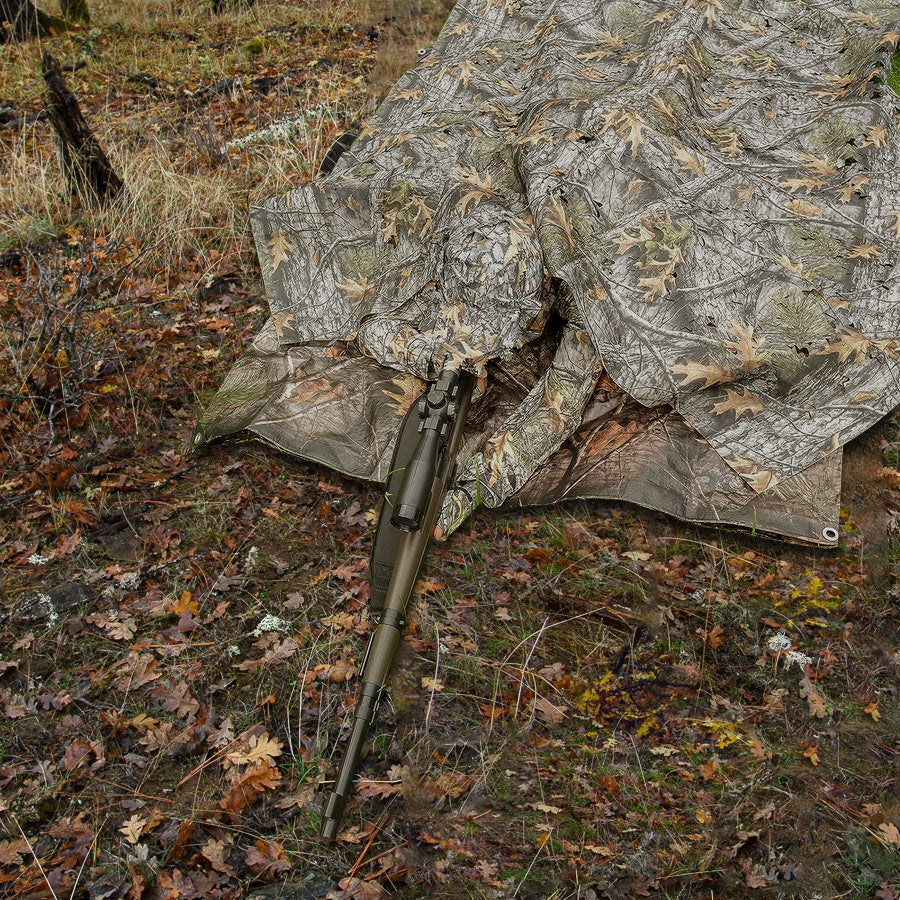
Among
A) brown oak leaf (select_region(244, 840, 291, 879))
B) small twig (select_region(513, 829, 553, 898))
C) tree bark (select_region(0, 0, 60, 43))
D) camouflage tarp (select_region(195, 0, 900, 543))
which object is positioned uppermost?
tree bark (select_region(0, 0, 60, 43))

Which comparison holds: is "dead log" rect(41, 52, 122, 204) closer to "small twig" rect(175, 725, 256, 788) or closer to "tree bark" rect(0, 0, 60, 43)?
"tree bark" rect(0, 0, 60, 43)

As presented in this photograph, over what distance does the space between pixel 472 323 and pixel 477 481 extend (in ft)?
2.58

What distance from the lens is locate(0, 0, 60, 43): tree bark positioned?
9.85 m

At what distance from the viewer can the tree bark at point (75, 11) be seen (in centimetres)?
1070

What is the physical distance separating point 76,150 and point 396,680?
508cm

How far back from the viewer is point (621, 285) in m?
4.07

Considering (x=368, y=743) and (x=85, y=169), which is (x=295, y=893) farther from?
(x=85, y=169)

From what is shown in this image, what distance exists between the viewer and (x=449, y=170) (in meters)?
4.77

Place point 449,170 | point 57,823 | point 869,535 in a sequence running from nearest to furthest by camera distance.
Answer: point 57,823, point 869,535, point 449,170

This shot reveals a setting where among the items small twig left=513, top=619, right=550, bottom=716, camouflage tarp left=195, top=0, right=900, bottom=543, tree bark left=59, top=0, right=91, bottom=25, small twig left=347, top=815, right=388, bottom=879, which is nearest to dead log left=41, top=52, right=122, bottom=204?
camouflage tarp left=195, top=0, right=900, bottom=543

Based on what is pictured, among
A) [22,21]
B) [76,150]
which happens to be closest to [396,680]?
[76,150]

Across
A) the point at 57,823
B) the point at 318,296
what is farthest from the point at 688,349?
the point at 57,823

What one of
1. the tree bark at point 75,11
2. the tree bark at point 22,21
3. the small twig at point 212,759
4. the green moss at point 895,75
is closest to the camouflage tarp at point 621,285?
the green moss at point 895,75

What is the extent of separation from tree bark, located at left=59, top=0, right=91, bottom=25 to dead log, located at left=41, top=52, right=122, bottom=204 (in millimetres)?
5354
